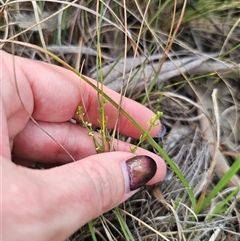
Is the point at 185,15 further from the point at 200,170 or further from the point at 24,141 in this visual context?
the point at 24,141

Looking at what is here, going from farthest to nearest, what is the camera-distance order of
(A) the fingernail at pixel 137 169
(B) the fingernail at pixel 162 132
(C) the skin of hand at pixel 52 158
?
(B) the fingernail at pixel 162 132, (A) the fingernail at pixel 137 169, (C) the skin of hand at pixel 52 158

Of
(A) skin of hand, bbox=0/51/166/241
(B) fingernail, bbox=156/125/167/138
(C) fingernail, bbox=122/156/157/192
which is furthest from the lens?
(B) fingernail, bbox=156/125/167/138

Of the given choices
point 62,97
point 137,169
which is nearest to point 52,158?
point 62,97

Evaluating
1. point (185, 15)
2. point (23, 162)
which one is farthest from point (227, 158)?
point (23, 162)

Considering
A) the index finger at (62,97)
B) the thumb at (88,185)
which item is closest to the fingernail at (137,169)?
the thumb at (88,185)

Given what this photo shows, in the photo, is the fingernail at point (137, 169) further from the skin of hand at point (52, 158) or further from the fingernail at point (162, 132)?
the fingernail at point (162, 132)

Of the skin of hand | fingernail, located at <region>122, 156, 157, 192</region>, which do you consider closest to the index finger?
the skin of hand

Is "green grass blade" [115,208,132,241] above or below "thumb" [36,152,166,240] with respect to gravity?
below

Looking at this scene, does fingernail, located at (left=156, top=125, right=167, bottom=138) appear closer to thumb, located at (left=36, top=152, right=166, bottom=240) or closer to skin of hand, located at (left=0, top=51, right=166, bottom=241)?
skin of hand, located at (left=0, top=51, right=166, bottom=241)

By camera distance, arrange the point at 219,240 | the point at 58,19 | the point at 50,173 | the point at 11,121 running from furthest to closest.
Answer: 1. the point at 58,19
2. the point at 219,240
3. the point at 11,121
4. the point at 50,173
